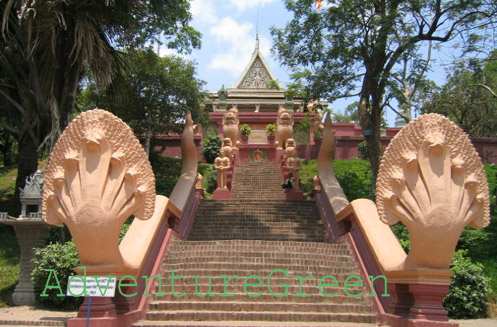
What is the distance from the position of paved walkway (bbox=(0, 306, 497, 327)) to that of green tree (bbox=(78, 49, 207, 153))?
10.2m

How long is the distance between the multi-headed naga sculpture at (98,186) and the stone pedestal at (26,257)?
242 cm

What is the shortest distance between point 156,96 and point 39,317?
38.3ft

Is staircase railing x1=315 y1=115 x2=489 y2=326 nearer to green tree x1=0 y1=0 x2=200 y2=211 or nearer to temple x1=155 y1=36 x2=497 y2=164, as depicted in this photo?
green tree x1=0 y1=0 x2=200 y2=211

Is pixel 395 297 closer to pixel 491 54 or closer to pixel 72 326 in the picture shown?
pixel 72 326

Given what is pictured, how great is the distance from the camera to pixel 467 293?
7324 mm

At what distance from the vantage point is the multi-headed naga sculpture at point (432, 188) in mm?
5391

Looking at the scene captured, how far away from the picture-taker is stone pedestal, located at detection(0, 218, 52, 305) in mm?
7711

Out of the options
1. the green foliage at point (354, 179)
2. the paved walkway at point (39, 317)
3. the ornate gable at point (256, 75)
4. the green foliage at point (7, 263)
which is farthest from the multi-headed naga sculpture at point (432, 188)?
the ornate gable at point (256, 75)

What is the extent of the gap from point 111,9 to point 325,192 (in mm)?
6162

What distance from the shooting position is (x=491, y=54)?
12.2 metres

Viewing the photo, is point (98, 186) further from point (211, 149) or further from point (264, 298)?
point (211, 149)

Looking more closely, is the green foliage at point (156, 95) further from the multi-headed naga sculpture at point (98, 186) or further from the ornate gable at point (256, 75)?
the ornate gable at point (256, 75)

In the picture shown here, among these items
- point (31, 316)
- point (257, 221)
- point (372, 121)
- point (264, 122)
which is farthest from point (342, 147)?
point (31, 316)

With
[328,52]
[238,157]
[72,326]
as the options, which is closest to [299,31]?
[328,52]
